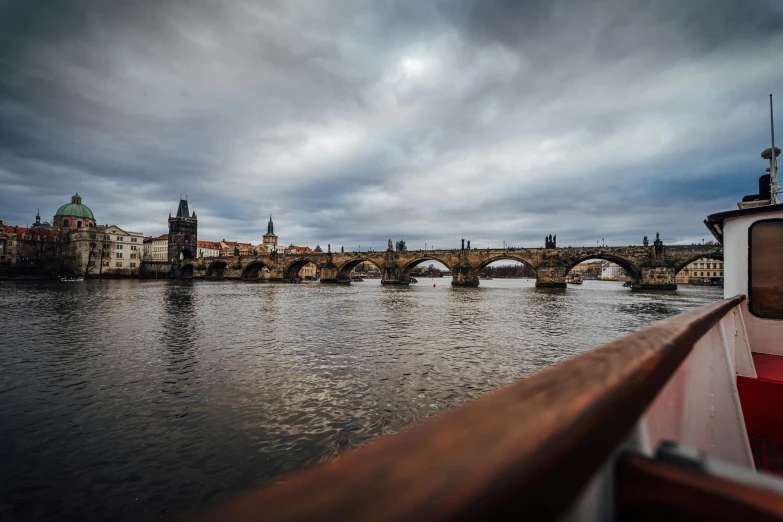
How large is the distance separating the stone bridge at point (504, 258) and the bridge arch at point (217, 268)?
2414mm

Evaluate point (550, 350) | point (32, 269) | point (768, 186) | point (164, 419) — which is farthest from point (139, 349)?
point (32, 269)

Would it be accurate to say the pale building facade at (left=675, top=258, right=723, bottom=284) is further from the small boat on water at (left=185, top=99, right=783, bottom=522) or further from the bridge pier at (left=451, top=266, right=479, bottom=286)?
the small boat on water at (left=185, top=99, right=783, bottom=522)

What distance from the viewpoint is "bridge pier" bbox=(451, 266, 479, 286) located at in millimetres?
49750

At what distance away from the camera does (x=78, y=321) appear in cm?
1356

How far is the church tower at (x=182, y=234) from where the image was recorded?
85125 mm

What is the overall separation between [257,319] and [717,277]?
91.3m

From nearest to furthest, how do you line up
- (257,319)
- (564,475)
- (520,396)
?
(564,475), (520,396), (257,319)

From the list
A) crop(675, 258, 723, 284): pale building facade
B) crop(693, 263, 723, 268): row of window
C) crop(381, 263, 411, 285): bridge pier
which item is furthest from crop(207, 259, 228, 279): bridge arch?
crop(693, 263, 723, 268): row of window

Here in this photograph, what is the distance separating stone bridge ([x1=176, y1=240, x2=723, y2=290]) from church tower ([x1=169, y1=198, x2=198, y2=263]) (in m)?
19.5

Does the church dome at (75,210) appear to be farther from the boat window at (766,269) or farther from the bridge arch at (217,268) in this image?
the boat window at (766,269)

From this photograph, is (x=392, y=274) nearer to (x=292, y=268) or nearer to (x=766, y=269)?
(x=292, y=268)

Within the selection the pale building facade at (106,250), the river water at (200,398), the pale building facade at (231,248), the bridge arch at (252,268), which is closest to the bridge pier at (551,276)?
the river water at (200,398)

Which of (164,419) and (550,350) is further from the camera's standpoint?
(550,350)

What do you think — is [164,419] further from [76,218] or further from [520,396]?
[76,218]
